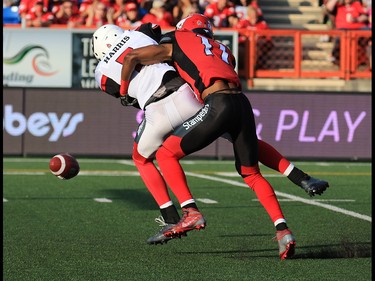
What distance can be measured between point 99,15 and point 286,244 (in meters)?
13.2

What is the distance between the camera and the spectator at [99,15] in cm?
2030

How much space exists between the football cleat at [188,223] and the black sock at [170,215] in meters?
0.17

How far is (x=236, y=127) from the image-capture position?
7.81 meters

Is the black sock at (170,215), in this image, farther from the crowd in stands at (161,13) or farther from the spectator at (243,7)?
the spectator at (243,7)

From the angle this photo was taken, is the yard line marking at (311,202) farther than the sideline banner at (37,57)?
No

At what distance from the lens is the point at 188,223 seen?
7902 mm

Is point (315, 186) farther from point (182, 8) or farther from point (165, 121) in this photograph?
point (182, 8)

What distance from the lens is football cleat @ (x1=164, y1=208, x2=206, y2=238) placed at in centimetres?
790

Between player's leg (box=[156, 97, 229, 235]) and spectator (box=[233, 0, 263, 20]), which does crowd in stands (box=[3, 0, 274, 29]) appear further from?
player's leg (box=[156, 97, 229, 235])

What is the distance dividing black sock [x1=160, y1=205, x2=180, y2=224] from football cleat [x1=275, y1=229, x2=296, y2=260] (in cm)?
85

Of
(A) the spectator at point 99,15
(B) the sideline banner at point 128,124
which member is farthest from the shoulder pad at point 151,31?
(A) the spectator at point 99,15

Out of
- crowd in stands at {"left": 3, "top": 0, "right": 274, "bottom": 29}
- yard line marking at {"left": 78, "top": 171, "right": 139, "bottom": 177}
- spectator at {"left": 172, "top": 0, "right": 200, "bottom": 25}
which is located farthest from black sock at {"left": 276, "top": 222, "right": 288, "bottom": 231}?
spectator at {"left": 172, "top": 0, "right": 200, "bottom": 25}

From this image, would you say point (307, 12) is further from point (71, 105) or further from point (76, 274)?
point (76, 274)

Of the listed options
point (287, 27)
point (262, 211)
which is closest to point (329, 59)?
point (287, 27)
